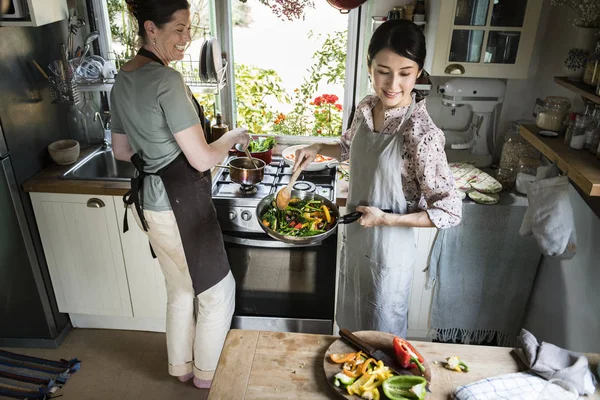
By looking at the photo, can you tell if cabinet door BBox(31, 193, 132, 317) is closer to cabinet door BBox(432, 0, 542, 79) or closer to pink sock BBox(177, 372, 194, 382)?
pink sock BBox(177, 372, 194, 382)

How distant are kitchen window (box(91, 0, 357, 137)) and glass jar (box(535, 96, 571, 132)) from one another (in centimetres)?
103

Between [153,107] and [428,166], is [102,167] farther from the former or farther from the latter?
[428,166]

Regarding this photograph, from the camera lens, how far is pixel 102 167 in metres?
2.47

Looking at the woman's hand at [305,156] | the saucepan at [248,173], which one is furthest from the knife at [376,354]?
the saucepan at [248,173]

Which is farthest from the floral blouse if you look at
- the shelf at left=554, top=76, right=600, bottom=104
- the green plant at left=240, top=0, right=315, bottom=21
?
the green plant at left=240, top=0, right=315, bottom=21

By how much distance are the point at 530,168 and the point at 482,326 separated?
2.55 ft

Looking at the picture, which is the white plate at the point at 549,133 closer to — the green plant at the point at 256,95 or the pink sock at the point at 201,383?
the green plant at the point at 256,95

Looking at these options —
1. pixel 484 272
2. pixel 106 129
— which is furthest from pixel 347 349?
pixel 106 129

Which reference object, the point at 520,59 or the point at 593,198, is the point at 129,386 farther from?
the point at 520,59

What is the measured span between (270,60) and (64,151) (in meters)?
1.13

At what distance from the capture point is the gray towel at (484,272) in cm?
206

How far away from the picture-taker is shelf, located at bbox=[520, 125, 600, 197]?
1.40 m

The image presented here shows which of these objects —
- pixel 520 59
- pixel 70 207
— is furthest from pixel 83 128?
pixel 520 59

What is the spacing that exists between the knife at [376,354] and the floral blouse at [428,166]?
0.41m
